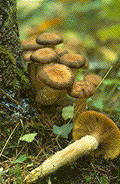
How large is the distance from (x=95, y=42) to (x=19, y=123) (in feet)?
7.53

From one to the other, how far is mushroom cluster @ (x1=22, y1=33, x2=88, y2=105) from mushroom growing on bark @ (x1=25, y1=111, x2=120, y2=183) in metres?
0.43

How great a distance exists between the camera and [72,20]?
322 centimetres

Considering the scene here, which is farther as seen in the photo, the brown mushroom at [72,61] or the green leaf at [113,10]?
the green leaf at [113,10]

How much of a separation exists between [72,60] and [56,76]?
340mm

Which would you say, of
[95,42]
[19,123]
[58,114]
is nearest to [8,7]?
[19,123]

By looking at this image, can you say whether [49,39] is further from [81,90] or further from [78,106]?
[78,106]

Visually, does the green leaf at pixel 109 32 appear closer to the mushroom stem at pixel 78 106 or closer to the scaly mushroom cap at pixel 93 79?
the scaly mushroom cap at pixel 93 79

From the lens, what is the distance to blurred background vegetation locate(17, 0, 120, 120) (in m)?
2.71

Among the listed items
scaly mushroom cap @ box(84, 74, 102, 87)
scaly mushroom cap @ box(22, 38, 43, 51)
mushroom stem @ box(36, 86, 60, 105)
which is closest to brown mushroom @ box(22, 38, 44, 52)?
scaly mushroom cap @ box(22, 38, 43, 51)

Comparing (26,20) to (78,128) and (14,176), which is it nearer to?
(78,128)

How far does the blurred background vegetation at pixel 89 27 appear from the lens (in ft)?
8.87

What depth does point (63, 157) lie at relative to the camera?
1.53 metres

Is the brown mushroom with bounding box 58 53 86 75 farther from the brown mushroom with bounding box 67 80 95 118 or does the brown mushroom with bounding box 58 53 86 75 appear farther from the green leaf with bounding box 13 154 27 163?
the green leaf with bounding box 13 154 27 163

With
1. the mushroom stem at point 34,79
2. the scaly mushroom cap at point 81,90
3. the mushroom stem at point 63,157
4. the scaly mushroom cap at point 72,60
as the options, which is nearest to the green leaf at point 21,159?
the mushroom stem at point 63,157
